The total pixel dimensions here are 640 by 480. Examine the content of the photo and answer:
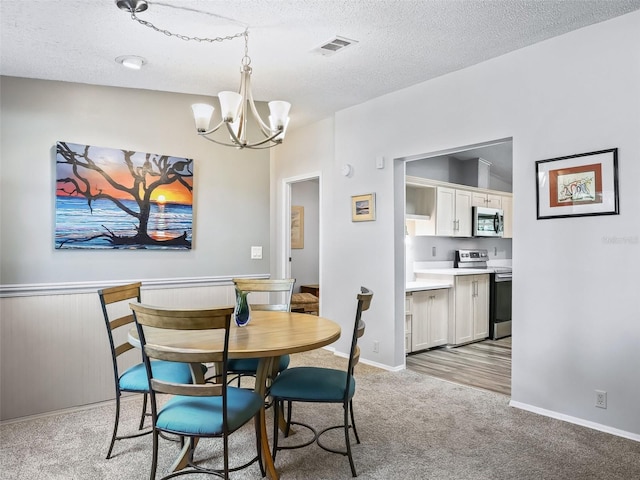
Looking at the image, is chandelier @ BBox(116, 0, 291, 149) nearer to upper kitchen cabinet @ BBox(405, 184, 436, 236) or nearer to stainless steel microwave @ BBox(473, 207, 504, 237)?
upper kitchen cabinet @ BBox(405, 184, 436, 236)

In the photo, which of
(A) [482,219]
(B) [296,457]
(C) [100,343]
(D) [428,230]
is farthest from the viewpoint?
(A) [482,219]

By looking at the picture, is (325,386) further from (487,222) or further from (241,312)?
(487,222)

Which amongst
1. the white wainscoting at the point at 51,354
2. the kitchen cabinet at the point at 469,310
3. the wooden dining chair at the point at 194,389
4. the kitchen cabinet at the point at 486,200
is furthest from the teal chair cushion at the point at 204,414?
the kitchen cabinet at the point at 486,200

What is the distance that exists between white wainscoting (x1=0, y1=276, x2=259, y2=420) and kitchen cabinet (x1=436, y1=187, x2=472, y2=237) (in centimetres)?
386

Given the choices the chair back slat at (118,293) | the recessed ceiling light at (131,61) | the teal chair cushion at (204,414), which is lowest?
the teal chair cushion at (204,414)

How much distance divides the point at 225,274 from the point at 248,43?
79.5 inches

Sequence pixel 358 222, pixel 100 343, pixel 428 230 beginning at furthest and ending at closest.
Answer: pixel 428 230 < pixel 358 222 < pixel 100 343

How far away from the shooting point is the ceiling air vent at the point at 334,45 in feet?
10.0

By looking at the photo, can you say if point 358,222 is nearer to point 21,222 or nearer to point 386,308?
point 386,308

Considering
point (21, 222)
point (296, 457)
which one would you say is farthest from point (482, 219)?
point (21, 222)

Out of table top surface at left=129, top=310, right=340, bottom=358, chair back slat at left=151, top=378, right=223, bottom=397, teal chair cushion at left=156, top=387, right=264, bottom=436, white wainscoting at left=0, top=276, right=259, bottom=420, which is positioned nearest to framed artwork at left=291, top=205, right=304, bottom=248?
white wainscoting at left=0, top=276, right=259, bottom=420

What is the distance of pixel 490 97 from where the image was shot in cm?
352

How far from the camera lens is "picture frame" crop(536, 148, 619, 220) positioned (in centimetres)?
287

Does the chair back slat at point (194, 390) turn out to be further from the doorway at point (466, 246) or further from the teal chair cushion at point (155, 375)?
the doorway at point (466, 246)
